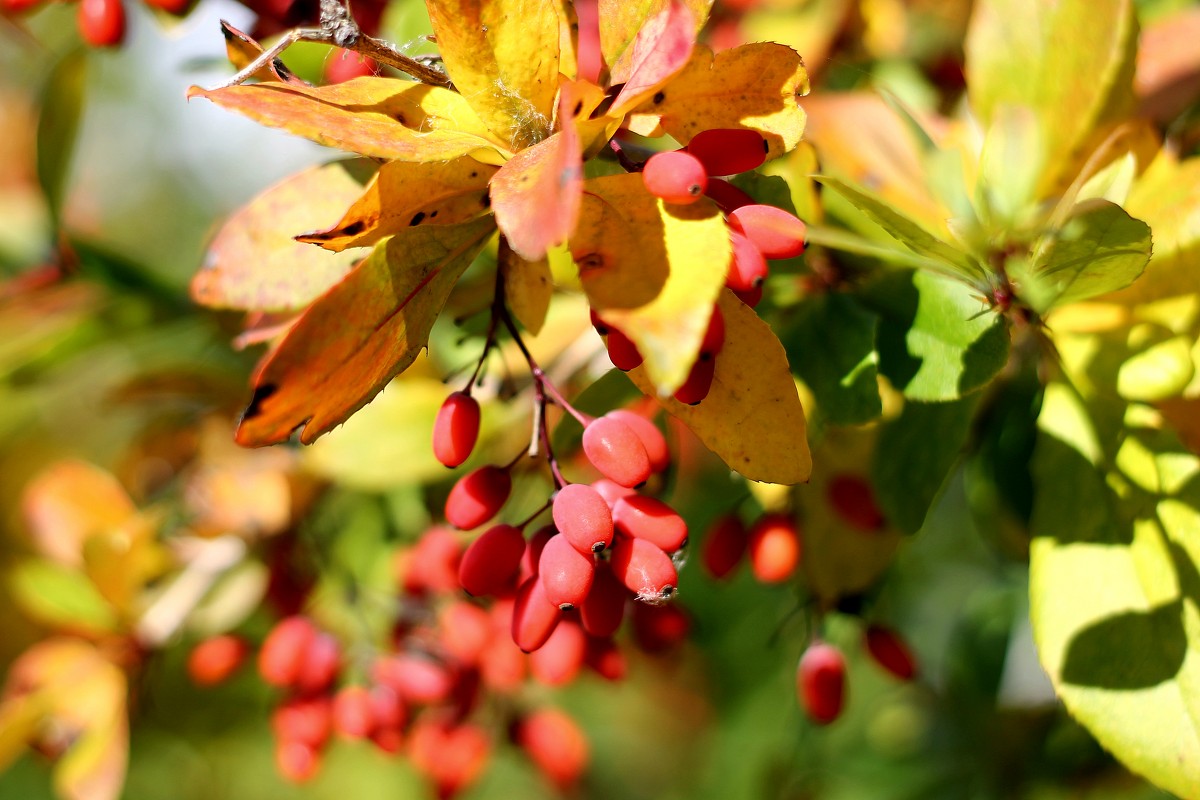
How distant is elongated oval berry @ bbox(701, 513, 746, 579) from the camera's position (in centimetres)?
99

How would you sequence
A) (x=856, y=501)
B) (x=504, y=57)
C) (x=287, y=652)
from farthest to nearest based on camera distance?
(x=287, y=652)
(x=856, y=501)
(x=504, y=57)

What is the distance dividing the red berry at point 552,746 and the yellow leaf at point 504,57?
3.34ft

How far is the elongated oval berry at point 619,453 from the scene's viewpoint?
0.62 meters

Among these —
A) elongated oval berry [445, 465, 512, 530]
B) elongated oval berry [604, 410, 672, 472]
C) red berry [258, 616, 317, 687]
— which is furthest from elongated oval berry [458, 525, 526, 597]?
red berry [258, 616, 317, 687]

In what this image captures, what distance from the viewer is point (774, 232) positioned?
0.54 metres

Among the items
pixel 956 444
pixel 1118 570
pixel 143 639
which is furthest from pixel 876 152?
pixel 143 639

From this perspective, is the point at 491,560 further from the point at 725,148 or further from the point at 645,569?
the point at 725,148

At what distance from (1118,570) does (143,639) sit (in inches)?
47.0

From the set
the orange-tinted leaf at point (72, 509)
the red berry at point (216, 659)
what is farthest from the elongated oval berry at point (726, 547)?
the orange-tinted leaf at point (72, 509)

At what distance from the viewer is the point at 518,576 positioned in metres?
0.85

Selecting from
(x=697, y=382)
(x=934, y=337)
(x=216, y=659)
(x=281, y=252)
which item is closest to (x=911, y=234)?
(x=934, y=337)

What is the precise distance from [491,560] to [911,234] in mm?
363

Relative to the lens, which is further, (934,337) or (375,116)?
(934,337)

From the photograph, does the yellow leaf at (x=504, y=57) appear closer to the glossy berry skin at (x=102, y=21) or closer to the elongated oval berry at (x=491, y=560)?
the elongated oval berry at (x=491, y=560)
